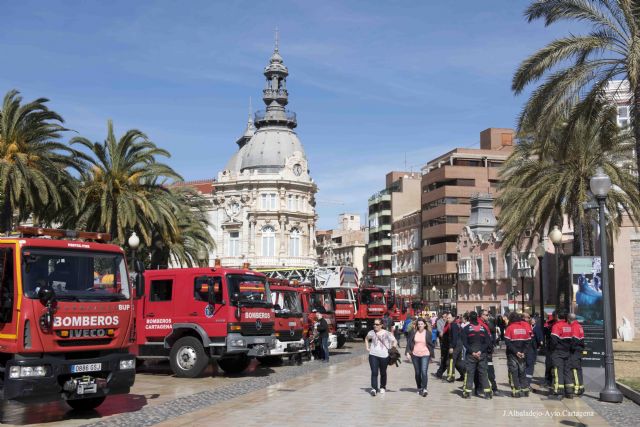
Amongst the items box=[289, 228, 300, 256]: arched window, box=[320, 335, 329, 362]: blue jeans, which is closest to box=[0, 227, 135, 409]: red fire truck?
box=[320, 335, 329, 362]: blue jeans

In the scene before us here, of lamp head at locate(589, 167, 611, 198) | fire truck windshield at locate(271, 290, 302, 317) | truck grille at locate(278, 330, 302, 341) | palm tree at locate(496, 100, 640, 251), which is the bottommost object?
truck grille at locate(278, 330, 302, 341)

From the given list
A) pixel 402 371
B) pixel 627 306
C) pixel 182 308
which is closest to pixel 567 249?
pixel 627 306

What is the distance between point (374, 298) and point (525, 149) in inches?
490

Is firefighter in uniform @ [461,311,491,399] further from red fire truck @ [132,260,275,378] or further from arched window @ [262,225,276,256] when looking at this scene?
arched window @ [262,225,276,256]

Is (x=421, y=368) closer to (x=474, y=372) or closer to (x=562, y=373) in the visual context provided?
(x=474, y=372)

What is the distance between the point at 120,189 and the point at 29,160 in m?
4.89

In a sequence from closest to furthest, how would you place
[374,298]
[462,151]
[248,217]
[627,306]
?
[627,306]
[374,298]
[462,151]
[248,217]

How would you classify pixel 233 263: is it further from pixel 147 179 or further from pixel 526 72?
pixel 526 72

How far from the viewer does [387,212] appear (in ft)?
349

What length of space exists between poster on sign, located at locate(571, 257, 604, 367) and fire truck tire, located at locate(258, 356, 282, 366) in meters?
10.7

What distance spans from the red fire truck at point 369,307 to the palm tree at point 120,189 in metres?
12.1

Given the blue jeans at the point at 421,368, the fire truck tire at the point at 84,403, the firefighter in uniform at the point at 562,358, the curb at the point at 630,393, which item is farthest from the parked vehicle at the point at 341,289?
the fire truck tire at the point at 84,403

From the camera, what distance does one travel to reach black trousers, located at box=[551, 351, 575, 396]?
15.3m

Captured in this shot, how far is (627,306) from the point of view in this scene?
3603 cm
